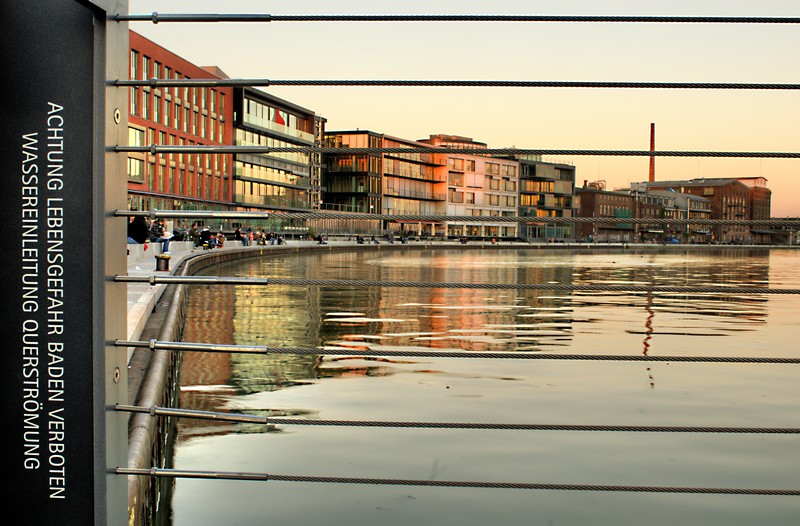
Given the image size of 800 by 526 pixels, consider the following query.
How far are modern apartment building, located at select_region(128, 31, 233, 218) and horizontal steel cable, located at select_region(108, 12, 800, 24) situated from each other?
4882cm

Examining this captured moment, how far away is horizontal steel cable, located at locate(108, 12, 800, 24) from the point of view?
2.83m

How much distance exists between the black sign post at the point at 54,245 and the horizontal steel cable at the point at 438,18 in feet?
0.62

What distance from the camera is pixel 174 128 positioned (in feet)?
223

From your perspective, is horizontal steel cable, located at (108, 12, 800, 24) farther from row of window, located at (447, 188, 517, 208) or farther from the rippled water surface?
row of window, located at (447, 188, 517, 208)

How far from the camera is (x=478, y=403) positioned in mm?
10867

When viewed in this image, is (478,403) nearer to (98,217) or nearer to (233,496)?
(233,496)

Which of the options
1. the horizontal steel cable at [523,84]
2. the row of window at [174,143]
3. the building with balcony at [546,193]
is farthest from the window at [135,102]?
the building with balcony at [546,193]

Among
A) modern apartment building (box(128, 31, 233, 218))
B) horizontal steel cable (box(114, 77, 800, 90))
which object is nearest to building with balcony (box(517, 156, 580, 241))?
modern apartment building (box(128, 31, 233, 218))

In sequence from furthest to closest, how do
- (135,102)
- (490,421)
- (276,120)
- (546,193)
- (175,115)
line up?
(546,193) < (276,120) < (175,115) < (135,102) < (490,421)

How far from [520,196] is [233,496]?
15843 cm

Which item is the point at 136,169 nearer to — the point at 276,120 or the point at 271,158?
the point at 271,158

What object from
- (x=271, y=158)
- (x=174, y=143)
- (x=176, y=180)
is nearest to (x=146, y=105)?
(x=174, y=143)

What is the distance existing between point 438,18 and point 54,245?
1.39m

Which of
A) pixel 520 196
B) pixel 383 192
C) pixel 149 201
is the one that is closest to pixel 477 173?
pixel 520 196
